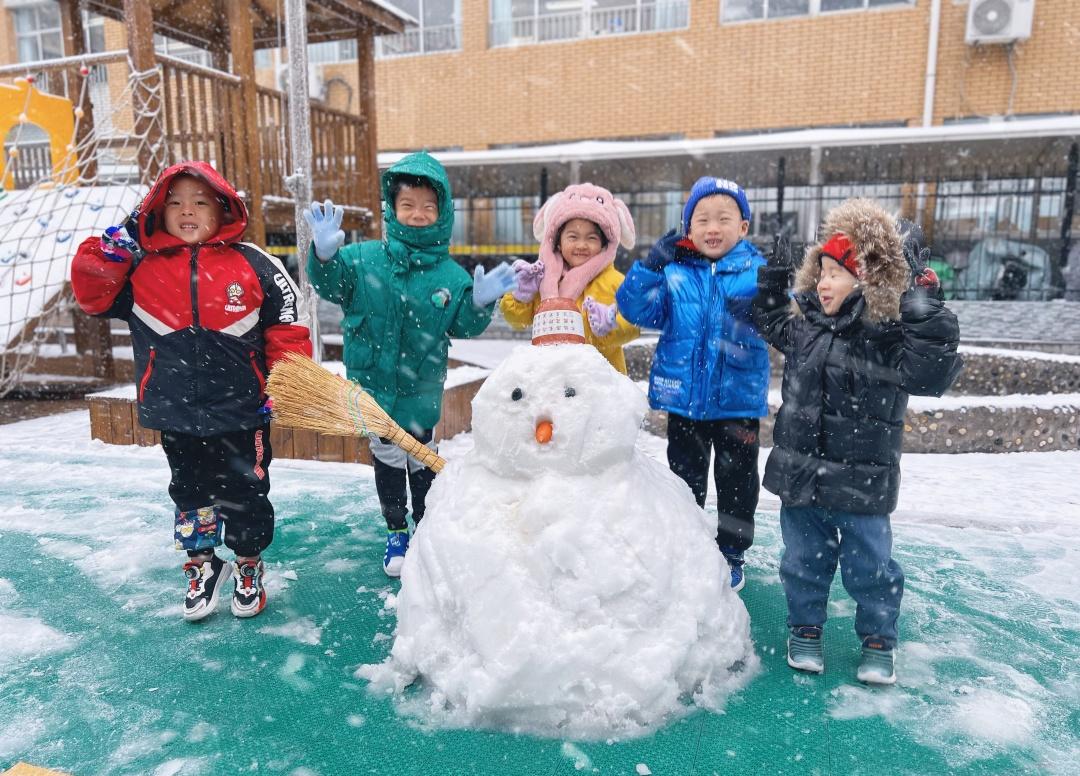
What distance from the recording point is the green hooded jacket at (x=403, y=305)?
3.00m

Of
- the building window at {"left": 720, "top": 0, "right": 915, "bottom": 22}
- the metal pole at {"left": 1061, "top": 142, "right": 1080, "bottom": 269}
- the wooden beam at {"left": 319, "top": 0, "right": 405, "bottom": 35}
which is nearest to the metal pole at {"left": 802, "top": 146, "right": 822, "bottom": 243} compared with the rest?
the metal pole at {"left": 1061, "top": 142, "right": 1080, "bottom": 269}

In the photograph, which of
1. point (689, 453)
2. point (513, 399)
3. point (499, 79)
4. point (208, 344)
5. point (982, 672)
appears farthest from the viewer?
point (499, 79)

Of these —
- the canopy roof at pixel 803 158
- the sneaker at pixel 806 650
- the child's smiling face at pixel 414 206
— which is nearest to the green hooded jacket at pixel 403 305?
the child's smiling face at pixel 414 206

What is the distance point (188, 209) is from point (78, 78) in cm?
697

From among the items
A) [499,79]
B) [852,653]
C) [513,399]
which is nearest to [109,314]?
[513,399]

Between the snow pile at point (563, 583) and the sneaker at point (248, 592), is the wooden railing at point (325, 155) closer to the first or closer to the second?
the sneaker at point (248, 592)

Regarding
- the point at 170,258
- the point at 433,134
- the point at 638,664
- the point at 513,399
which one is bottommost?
the point at 638,664

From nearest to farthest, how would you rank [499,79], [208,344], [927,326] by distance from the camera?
[927,326] < [208,344] < [499,79]

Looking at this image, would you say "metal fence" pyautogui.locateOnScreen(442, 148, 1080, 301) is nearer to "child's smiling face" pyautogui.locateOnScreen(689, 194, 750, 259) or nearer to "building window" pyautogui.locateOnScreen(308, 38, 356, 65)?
"building window" pyautogui.locateOnScreen(308, 38, 356, 65)

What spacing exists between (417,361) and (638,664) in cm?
159

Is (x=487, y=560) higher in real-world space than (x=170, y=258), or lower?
lower

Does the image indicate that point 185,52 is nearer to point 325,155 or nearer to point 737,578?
point 325,155

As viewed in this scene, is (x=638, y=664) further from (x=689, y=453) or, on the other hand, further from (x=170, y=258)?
(x=170, y=258)

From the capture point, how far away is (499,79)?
15320 mm
